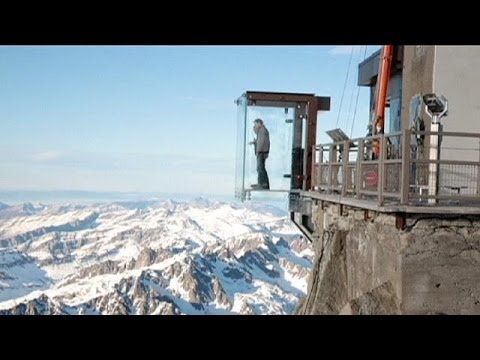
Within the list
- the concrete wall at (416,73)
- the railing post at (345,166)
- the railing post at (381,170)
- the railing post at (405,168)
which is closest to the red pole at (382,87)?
the concrete wall at (416,73)

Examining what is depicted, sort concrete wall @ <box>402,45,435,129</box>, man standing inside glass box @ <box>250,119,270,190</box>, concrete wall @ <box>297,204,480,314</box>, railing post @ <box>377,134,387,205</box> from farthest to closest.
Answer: man standing inside glass box @ <box>250,119,270,190</box> → concrete wall @ <box>402,45,435,129</box> → railing post @ <box>377,134,387,205</box> → concrete wall @ <box>297,204,480,314</box>

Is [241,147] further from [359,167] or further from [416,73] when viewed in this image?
[359,167]

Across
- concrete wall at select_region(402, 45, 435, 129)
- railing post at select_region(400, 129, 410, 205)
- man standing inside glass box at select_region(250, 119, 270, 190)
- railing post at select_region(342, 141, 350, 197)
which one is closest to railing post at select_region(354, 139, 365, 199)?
railing post at select_region(342, 141, 350, 197)

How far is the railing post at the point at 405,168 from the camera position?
326 inches

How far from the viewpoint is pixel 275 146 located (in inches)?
616

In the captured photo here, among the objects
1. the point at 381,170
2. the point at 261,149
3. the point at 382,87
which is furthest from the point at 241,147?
the point at 381,170

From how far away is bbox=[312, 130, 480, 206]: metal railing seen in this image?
841 centimetres

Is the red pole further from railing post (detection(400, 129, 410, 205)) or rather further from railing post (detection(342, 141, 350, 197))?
railing post (detection(400, 129, 410, 205))

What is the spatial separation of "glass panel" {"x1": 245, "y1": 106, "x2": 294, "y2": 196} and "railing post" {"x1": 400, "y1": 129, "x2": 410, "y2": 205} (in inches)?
278
